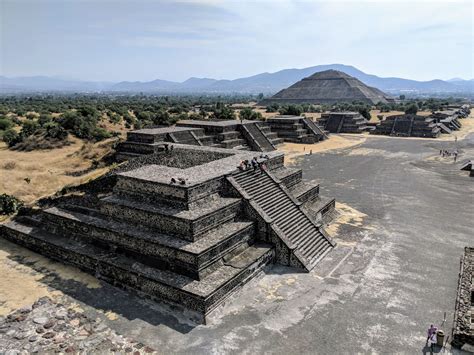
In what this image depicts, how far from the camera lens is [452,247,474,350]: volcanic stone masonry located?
9453 millimetres

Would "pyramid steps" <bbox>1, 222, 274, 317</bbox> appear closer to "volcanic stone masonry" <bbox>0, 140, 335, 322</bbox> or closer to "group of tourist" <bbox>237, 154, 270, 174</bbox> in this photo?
"volcanic stone masonry" <bbox>0, 140, 335, 322</bbox>

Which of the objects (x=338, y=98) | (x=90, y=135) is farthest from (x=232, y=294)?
(x=338, y=98)

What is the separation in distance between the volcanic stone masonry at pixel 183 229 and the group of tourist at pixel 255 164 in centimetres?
12

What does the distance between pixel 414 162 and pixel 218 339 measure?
3219 centimetres

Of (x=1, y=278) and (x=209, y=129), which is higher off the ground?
(x=209, y=129)

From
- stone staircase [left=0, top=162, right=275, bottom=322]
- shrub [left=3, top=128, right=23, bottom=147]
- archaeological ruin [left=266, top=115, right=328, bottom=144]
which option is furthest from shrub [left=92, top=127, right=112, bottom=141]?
stone staircase [left=0, top=162, right=275, bottom=322]

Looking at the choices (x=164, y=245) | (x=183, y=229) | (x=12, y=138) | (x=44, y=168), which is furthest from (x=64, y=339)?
(x=12, y=138)

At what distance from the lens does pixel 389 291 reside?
1198 cm

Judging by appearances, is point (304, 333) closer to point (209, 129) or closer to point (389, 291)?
point (389, 291)

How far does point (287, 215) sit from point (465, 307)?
23.0ft

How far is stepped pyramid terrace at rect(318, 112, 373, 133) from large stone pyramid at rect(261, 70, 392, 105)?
215 feet

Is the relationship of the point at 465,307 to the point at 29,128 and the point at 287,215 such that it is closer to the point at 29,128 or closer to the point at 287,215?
the point at 287,215

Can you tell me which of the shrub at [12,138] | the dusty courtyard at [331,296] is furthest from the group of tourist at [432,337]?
the shrub at [12,138]

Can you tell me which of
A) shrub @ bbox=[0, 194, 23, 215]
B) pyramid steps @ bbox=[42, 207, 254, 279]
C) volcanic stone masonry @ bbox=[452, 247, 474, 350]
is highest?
pyramid steps @ bbox=[42, 207, 254, 279]
